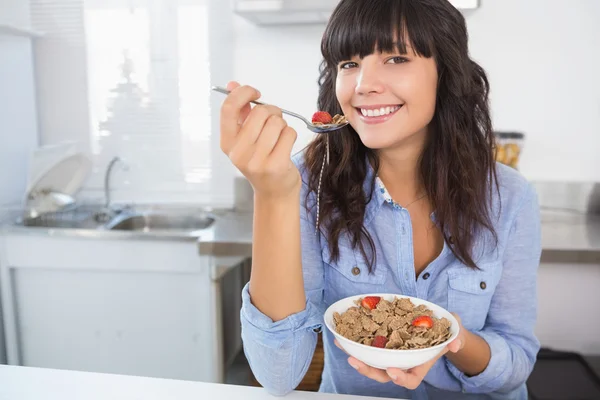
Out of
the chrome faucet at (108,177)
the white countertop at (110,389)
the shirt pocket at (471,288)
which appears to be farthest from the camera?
the chrome faucet at (108,177)

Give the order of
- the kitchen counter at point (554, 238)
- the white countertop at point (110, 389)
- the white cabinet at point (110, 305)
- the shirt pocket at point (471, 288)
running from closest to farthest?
the white countertop at point (110, 389) < the shirt pocket at point (471, 288) < the kitchen counter at point (554, 238) < the white cabinet at point (110, 305)

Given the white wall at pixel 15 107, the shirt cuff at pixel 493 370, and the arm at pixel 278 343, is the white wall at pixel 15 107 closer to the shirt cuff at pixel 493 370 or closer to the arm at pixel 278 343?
the arm at pixel 278 343

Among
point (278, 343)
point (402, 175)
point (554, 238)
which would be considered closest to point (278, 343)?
point (278, 343)

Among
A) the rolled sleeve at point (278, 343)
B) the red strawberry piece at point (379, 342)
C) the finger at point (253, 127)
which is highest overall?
the finger at point (253, 127)

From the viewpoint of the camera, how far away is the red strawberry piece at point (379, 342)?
0.75m

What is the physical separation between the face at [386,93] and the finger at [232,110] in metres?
0.26

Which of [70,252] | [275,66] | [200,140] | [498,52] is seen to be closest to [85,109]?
[200,140]

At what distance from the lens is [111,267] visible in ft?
6.97

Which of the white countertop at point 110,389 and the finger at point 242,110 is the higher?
the finger at point 242,110

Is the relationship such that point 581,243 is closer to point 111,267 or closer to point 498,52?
point 498,52

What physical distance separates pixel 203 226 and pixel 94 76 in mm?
916

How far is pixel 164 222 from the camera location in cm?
251

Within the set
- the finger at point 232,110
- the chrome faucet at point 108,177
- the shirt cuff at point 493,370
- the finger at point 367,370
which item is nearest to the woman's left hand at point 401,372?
the finger at point 367,370

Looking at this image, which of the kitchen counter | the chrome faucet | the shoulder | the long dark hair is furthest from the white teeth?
the chrome faucet
